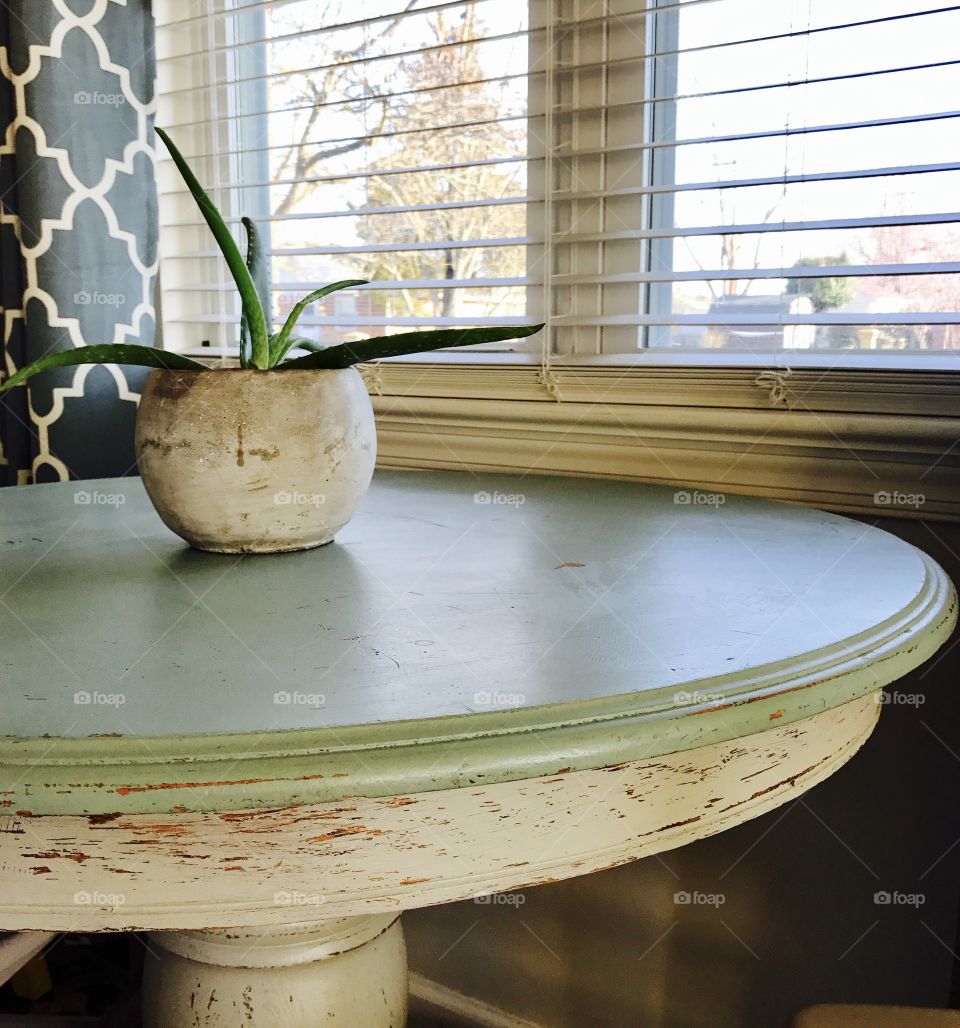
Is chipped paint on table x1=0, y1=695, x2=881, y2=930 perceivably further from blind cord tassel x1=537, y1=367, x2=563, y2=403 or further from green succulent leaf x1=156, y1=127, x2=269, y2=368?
blind cord tassel x1=537, y1=367, x2=563, y2=403

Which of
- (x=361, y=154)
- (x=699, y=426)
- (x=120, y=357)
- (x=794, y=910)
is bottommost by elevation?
(x=794, y=910)

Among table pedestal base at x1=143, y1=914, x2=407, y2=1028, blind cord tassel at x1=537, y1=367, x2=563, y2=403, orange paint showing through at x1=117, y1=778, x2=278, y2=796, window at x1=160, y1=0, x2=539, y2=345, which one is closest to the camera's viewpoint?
orange paint showing through at x1=117, y1=778, x2=278, y2=796

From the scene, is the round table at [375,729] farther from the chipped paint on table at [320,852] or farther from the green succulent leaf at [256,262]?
the green succulent leaf at [256,262]

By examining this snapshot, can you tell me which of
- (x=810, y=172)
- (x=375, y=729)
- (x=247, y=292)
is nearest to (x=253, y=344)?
(x=247, y=292)

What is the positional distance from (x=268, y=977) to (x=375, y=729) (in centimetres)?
37

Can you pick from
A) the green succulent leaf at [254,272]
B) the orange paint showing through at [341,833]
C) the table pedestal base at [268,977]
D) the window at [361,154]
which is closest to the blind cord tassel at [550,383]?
the window at [361,154]

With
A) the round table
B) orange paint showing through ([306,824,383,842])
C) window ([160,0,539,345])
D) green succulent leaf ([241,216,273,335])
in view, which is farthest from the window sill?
orange paint showing through ([306,824,383,842])

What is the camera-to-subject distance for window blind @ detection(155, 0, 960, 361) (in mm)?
1210

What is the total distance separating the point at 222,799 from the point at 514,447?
1.07 m

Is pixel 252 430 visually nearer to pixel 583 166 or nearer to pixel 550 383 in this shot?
pixel 550 383

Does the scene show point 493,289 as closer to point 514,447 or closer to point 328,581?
point 514,447

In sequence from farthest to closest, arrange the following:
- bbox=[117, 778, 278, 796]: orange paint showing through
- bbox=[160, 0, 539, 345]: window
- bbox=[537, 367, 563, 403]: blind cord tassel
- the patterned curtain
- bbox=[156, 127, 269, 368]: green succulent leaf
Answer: the patterned curtain < bbox=[160, 0, 539, 345]: window < bbox=[537, 367, 563, 403]: blind cord tassel < bbox=[156, 127, 269, 368]: green succulent leaf < bbox=[117, 778, 278, 796]: orange paint showing through

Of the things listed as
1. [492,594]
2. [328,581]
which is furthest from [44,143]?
[492,594]

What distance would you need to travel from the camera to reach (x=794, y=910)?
127cm
